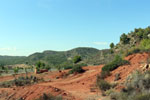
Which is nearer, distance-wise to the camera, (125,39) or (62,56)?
(125,39)

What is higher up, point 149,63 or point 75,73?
point 149,63

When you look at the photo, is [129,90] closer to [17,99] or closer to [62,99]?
[62,99]

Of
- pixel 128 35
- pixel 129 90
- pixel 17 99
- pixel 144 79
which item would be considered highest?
pixel 128 35

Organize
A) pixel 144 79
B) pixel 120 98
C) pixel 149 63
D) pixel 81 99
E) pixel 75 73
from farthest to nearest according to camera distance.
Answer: pixel 75 73
pixel 149 63
pixel 144 79
pixel 81 99
pixel 120 98

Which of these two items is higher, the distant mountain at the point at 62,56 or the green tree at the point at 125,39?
the green tree at the point at 125,39

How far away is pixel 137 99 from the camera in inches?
262

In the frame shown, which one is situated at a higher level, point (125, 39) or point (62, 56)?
point (125, 39)

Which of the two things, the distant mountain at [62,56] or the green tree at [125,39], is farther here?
the distant mountain at [62,56]

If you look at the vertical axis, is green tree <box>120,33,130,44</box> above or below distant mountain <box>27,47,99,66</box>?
above

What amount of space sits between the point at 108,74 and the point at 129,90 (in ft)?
21.3

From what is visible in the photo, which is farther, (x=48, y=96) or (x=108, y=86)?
(x=108, y=86)

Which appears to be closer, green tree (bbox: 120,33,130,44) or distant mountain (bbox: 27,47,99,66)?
green tree (bbox: 120,33,130,44)

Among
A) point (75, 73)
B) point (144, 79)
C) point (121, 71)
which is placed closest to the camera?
point (144, 79)

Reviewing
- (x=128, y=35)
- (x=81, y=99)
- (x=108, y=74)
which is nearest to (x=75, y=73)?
(x=108, y=74)
